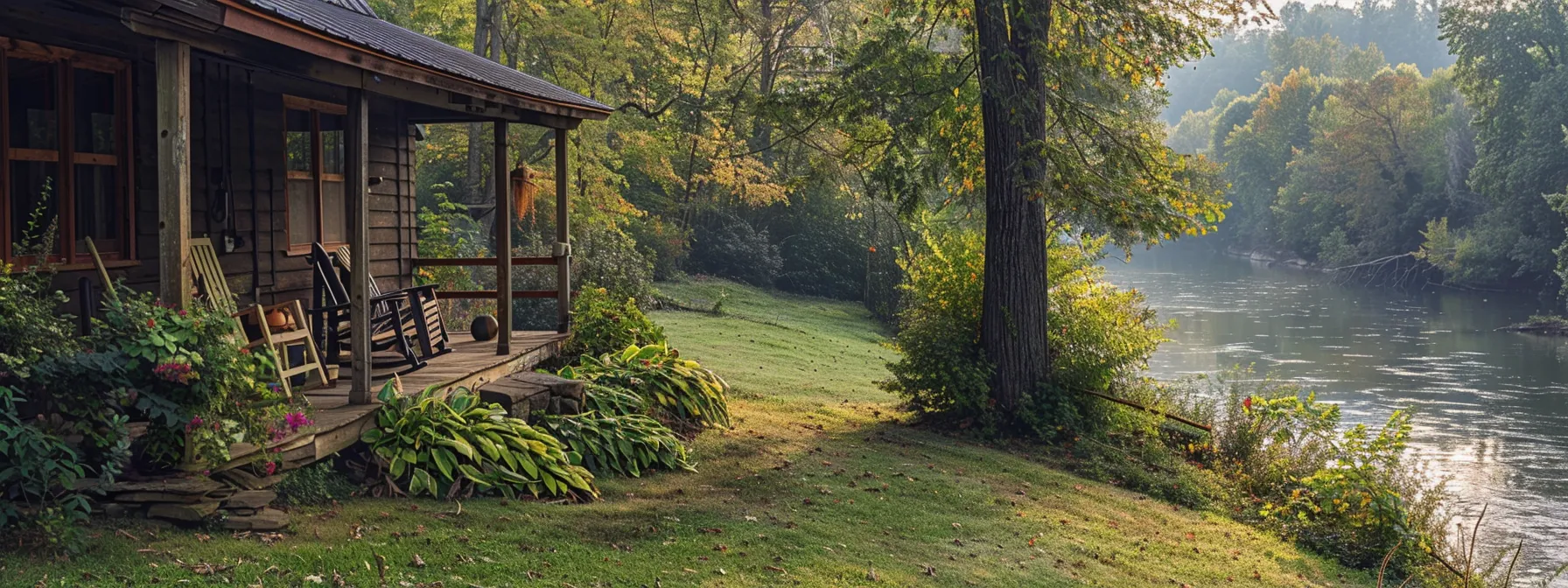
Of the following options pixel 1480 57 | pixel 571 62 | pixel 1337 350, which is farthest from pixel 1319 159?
pixel 571 62

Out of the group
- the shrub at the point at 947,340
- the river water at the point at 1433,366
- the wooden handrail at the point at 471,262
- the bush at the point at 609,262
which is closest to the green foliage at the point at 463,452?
the wooden handrail at the point at 471,262

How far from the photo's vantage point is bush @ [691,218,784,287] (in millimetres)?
35656

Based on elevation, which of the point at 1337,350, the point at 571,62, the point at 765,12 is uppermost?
the point at 765,12

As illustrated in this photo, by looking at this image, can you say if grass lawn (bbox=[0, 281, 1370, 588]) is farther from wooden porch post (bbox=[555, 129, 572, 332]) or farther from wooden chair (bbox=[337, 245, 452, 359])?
wooden chair (bbox=[337, 245, 452, 359])

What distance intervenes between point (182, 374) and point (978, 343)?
9.19 meters

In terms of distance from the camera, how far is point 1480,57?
4753 centimetres

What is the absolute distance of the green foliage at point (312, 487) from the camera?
22.2ft

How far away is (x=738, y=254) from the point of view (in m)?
35.8

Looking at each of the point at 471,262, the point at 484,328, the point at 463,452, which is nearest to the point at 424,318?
the point at 484,328

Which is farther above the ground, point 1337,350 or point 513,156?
point 513,156

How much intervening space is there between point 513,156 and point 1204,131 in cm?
10695

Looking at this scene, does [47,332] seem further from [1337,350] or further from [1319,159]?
[1319,159]

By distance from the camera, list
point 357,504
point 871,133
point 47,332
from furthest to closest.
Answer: point 871,133 < point 357,504 < point 47,332

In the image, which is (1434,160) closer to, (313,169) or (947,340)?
(947,340)
